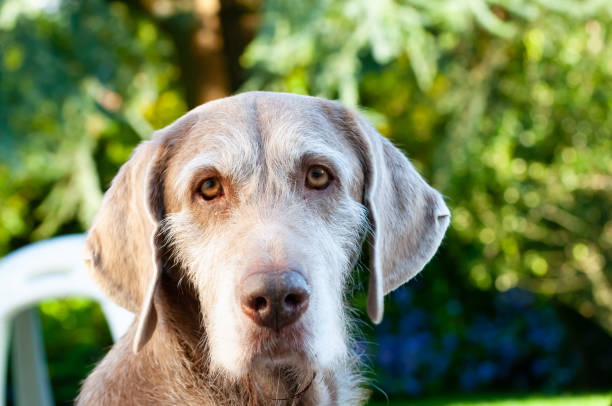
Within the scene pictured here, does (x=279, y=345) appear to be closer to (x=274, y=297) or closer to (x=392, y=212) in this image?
(x=274, y=297)

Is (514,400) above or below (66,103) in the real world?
below

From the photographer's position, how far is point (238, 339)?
86.2 inches

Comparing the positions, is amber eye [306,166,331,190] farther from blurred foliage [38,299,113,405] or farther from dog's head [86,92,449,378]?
blurred foliage [38,299,113,405]

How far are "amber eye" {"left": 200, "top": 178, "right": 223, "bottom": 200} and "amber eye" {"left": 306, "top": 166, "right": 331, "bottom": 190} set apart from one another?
0.29 m

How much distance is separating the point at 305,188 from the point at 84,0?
6.44m

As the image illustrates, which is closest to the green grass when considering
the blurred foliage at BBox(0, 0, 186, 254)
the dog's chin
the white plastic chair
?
the blurred foliage at BBox(0, 0, 186, 254)

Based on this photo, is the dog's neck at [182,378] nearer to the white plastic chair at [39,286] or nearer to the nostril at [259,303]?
the nostril at [259,303]

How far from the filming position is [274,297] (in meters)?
2.06

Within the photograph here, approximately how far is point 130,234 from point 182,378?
509mm

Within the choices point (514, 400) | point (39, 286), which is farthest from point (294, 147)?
point (514, 400)

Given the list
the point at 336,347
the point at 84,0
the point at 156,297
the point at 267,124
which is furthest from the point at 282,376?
the point at 84,0

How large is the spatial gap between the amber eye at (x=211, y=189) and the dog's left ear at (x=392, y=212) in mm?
520

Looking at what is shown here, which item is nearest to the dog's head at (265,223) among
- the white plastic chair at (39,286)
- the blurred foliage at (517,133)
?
the white plastic chair at (39,286)

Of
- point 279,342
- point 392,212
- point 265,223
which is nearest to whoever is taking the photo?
point 279,342
